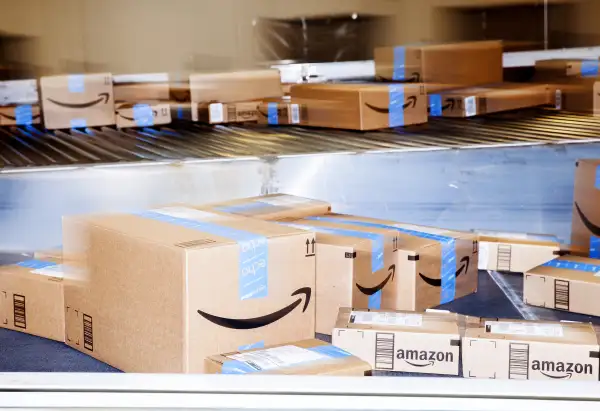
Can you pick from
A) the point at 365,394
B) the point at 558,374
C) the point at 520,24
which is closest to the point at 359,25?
the point at 520,24

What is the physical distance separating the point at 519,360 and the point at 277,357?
1.63 ft

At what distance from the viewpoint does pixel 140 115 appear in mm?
3664

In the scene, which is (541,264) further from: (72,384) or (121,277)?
(72,384)

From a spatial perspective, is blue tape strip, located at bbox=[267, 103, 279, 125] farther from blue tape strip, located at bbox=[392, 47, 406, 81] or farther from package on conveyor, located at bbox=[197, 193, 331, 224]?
package on conveyor, located at bbox=[197, 193, 331, 224]

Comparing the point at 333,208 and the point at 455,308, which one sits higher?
the point at 333,208

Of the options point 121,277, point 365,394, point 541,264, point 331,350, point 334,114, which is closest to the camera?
point 365,394

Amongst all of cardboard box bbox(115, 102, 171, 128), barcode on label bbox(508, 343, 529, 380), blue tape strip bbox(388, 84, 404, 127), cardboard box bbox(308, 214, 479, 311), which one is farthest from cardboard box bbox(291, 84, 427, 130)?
barcode on label bbox(508, 343, 529, 380)

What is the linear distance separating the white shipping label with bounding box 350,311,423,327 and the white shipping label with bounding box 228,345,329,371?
30 cm

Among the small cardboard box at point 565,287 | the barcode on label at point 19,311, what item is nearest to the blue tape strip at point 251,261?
the barcode on label at point 19,311

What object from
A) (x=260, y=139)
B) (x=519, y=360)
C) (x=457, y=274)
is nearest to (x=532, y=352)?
(x=519, y=360)

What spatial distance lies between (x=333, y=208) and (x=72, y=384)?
1.74 metres

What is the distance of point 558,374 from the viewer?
1.60 meters

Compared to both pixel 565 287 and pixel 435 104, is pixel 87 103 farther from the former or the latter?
pixel 565 287

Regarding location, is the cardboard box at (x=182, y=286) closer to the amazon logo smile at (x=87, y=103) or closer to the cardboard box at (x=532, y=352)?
the cardboard box at (x=532, y=352)
